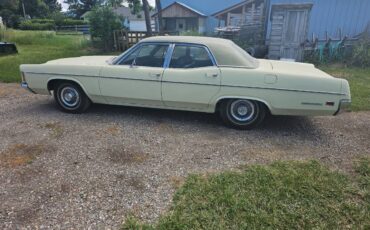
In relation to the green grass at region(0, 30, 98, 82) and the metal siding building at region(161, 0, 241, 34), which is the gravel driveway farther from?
the metal siding building at region(161, 0, 241, 34)

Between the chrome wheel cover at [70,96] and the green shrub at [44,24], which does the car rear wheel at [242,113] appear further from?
the green shrub at [44,24]

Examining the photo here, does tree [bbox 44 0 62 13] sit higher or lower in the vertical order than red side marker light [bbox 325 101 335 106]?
higher

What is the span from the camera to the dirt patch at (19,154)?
3.42m

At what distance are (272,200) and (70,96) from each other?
12.9 ft

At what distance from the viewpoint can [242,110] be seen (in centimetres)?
441

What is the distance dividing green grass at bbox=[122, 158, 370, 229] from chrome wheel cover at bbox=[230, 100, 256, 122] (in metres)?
1.20

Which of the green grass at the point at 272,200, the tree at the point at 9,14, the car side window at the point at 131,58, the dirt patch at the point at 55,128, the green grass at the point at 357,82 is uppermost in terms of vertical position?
the tree at the point at 9,14

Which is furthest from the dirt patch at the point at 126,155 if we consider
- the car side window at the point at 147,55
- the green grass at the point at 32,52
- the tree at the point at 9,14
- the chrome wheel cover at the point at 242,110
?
the tree at the point at 9,14

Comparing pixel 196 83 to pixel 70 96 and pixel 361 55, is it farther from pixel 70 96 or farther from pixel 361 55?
pixel 361 55

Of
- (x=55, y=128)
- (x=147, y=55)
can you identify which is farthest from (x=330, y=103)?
(x=55, y=128)

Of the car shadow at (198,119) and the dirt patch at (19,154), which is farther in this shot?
the car shadow at (198,119)

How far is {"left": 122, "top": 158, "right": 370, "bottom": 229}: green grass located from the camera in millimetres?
2463

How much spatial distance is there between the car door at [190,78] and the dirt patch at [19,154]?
2.00 metres

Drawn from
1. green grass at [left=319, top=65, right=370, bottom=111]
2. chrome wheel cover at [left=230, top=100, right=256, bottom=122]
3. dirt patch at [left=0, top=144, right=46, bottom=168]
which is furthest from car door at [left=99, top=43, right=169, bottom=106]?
green grass at [left=319, top=65, right=370, bottom=111]
